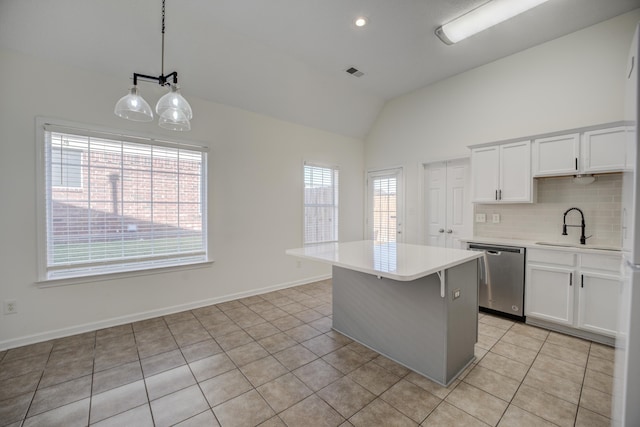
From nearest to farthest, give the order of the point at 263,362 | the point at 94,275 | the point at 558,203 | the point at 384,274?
the point at 384,274
the point at 263,362
the point at 94,275
the point at 558,203

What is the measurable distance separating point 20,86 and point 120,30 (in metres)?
1.08

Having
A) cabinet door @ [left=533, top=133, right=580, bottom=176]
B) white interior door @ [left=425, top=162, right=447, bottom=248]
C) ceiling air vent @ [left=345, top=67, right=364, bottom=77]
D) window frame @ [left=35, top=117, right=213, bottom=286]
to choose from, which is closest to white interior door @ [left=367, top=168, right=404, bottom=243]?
white interior door @ [left=425, top=162, right=447, bottom=248]

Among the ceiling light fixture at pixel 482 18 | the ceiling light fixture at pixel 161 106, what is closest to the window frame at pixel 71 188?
the ceiling light fixture at pixel 161 106

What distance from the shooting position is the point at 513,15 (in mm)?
2760

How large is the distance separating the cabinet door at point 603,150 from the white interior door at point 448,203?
1.42 m

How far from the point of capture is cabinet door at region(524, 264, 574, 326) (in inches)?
111

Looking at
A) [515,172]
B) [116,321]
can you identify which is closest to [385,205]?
[515,172]

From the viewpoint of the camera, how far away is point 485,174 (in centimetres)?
356

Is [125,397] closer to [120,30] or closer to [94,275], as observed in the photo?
[94,275]

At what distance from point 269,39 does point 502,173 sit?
10.8ft

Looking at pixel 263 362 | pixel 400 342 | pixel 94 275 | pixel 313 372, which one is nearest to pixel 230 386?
pixel 263 362

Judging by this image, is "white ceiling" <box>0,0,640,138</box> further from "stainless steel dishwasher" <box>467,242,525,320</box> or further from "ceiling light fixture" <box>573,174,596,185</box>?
"stainless steel dishwasher" <box>467,242,525,320</box>

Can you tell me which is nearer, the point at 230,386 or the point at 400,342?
the point at 230,386

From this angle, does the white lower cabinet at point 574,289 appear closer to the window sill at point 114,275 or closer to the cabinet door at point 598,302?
the cabinet door at point 598,302
